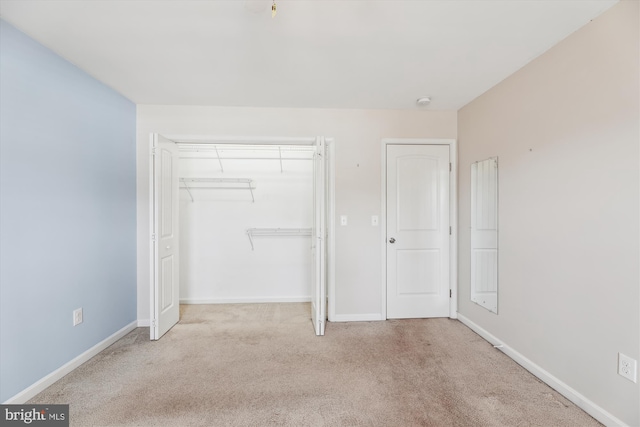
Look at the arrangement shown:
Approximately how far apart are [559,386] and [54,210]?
151 inches

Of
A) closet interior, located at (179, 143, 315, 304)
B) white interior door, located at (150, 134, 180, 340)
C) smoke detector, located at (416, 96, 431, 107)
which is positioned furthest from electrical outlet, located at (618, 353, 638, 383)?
white interior door, located at (150, 134, 180, 340)

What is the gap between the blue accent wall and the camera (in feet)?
5.74

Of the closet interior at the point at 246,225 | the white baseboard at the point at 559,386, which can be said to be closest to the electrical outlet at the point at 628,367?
the white baseboard at the point at 559,386

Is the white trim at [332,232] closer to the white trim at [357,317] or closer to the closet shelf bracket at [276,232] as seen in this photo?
the white trim at [357,317]

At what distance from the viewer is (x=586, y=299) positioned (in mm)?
1736

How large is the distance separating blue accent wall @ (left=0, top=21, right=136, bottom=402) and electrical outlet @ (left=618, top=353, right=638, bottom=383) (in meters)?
3.65

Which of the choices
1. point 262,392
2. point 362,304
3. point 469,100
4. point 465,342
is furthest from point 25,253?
point 469,100

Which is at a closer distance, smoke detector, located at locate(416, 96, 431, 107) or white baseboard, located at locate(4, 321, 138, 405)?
white baseboard, located at locate(4, 321, 138, 405)

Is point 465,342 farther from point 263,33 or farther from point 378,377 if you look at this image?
point 263,33

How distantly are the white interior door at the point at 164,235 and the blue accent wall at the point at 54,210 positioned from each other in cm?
40

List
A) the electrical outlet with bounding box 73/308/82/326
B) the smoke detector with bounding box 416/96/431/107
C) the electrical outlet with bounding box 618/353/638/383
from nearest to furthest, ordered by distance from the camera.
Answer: the electrical outlet with bounding box 618/353/638/383, the electrical outlet with bounding box 73/308/82/326, the smoke detector with bounding box 416/96/431/107

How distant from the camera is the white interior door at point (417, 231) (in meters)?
3.20

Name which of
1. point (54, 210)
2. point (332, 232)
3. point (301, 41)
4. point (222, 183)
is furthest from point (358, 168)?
point (54, 210)

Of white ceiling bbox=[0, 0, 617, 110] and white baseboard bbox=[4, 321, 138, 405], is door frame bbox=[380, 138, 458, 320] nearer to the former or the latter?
white ceiling bbox=[0, 0, 617, 110]
